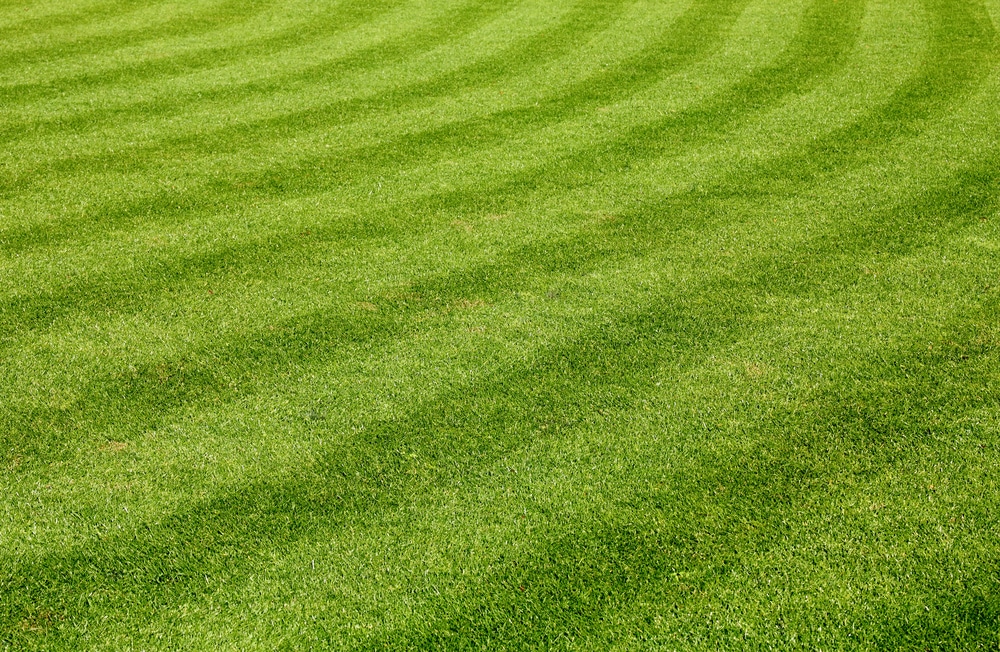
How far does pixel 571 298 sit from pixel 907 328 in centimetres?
251

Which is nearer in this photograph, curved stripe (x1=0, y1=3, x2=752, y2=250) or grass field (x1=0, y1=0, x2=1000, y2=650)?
grass field (x1=0, y1=0, x2=1000, y2=650)

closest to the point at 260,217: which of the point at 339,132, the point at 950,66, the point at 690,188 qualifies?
the point at 339,132

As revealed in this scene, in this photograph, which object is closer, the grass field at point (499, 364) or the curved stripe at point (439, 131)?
the grass field at point (499, 364)

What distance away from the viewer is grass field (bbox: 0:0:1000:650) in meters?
4.27

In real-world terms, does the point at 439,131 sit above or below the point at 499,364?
above

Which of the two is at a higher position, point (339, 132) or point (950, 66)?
point (339, 132)

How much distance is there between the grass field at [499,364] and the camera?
14.0ft

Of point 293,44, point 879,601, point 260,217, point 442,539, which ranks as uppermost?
point 293,44

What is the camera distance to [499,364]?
6043 millimetres

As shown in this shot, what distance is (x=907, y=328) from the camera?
20.8ft

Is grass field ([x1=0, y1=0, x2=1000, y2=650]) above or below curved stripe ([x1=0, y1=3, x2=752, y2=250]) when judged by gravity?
below

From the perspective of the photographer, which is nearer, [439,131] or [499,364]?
[499,364]

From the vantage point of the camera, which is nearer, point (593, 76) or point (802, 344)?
point (802, 344)

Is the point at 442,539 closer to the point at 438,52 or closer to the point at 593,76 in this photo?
the point at 593,76
